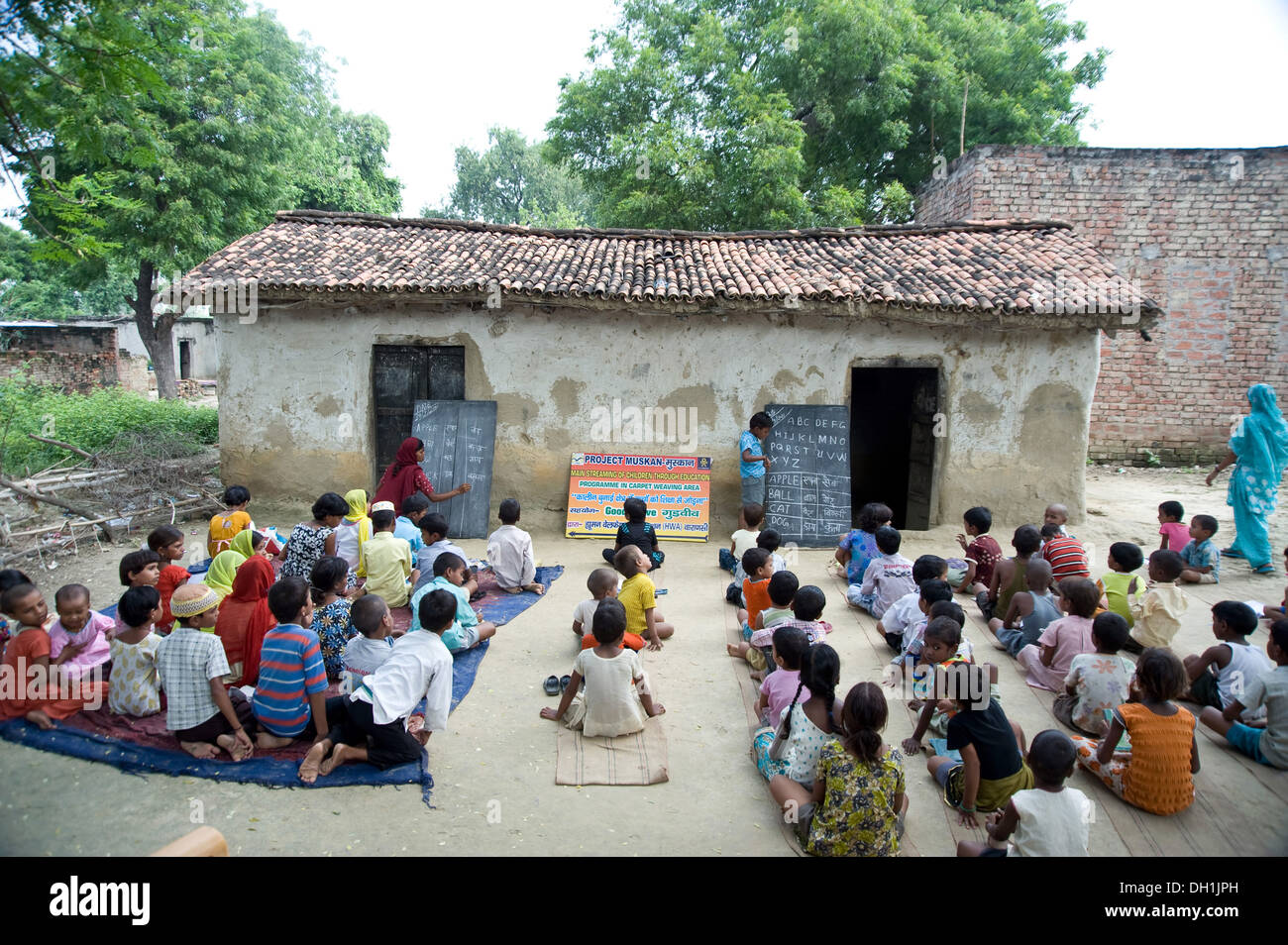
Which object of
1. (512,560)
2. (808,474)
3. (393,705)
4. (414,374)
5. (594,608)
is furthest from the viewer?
(414,374)

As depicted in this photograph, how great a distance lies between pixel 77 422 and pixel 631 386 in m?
8.28

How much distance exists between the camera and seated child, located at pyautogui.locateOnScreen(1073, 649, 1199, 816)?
358 centimetres

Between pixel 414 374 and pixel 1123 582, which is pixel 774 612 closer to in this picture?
pixel 1123 582

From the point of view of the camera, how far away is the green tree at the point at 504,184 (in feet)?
133

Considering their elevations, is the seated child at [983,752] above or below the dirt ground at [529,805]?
above

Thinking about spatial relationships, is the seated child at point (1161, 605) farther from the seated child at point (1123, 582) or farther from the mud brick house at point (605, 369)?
the mud brick house at point (605, 369)

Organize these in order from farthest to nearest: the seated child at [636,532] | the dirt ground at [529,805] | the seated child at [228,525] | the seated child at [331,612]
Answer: the seated child at [636,532]
the seated child at [228,525]
the seated child at [331,612]
the dirt ground at [529,805]

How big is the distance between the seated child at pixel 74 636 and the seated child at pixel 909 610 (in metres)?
4.96

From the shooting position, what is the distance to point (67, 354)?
1845 centimetres

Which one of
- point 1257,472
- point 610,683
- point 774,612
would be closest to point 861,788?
point 610,683

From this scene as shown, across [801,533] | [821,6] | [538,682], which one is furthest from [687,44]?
[538,682]

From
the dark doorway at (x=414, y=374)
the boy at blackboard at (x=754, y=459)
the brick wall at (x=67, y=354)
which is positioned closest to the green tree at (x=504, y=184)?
the brick wall at (x=67, y=354)

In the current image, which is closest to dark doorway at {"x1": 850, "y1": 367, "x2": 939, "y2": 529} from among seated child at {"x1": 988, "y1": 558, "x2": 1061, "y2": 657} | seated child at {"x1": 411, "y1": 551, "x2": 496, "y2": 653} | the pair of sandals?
seated child at {"x1": 988, "y1": 558, "x2": 1061, "y2": 657}

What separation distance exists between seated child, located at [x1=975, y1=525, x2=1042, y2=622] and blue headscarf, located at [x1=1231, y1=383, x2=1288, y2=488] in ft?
11.5
